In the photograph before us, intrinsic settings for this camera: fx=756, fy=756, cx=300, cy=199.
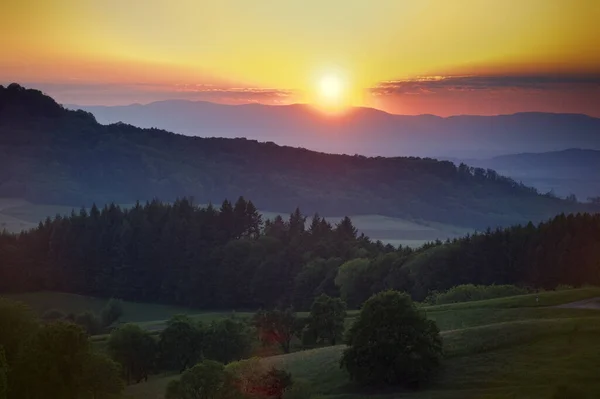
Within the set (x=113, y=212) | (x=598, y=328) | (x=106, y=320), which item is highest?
(x=113, y=212)

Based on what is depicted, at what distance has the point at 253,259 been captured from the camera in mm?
144500

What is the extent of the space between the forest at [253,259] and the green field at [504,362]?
51.4m

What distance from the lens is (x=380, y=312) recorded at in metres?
53.5

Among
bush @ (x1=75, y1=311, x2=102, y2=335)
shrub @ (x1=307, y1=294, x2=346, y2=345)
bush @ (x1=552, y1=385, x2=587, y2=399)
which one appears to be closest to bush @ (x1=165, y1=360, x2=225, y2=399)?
bush @ (x1=552, y1=385, x2=587, y2=399)

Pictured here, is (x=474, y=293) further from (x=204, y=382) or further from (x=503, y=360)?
(x=204, y=382)

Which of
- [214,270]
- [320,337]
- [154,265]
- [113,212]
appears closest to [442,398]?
[320,337]

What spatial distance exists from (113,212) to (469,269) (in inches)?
3352

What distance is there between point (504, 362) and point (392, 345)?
739cm

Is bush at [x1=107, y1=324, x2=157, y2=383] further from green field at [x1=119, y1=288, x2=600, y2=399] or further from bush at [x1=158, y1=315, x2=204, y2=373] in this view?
green field at [x1=119, y1=288, x2=600, y2=399]

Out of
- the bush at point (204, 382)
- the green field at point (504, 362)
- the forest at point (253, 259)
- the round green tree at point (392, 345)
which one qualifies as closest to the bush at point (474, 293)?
the forest at point (253, 259)

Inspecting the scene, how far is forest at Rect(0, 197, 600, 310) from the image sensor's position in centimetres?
11894

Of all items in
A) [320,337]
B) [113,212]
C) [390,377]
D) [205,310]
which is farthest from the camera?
[113,212]

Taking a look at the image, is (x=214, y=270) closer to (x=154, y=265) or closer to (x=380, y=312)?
(x=154, y=265)

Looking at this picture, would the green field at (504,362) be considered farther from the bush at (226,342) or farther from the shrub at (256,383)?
the bush at (226,342)
